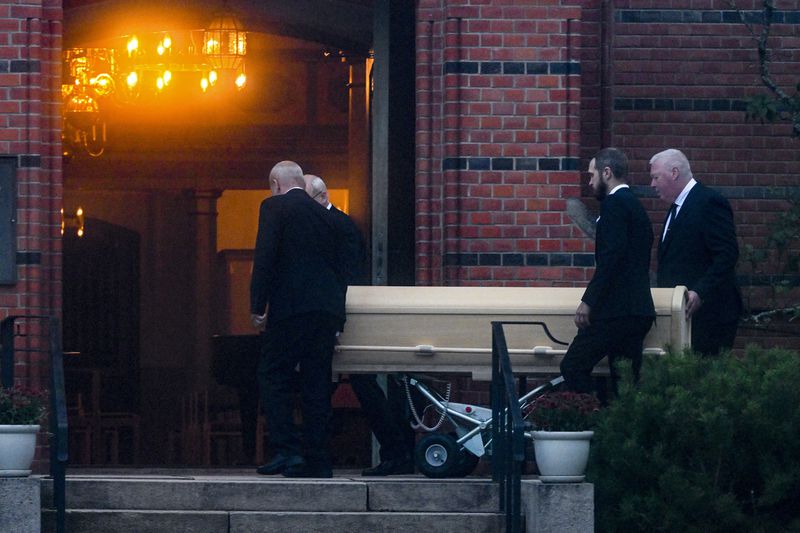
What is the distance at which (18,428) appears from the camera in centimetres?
687

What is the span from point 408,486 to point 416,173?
2.52 meters

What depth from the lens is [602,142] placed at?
10031 millimetres

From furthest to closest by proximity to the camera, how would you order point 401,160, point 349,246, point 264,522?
point 401,160 → point 349,246 → point 264,522

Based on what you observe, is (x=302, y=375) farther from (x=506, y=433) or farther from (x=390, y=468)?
(x=506, y=433)

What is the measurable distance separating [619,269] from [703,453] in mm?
1148

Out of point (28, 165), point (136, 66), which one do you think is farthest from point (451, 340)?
point (136, 66)

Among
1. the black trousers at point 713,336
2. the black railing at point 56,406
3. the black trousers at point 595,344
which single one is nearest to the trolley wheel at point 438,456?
the black trousers at point 595,344

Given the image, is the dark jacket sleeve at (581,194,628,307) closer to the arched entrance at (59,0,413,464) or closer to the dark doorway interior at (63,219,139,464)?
the arched entrance at (59,0,413,464)

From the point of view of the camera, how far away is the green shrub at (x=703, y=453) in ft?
22.0

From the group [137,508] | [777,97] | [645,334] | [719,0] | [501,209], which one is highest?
[719,0]

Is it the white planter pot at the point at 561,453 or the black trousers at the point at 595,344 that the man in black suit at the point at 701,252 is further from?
the white planter pot at the point at 561,453

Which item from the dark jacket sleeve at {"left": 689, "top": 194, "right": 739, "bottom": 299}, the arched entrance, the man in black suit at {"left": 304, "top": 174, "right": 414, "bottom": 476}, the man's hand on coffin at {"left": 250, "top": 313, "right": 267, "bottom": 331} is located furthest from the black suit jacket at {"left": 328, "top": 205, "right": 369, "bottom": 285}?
the arched entrance

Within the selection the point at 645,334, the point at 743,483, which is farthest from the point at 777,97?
the point at 743,483

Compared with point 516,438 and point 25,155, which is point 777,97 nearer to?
point 516,438
